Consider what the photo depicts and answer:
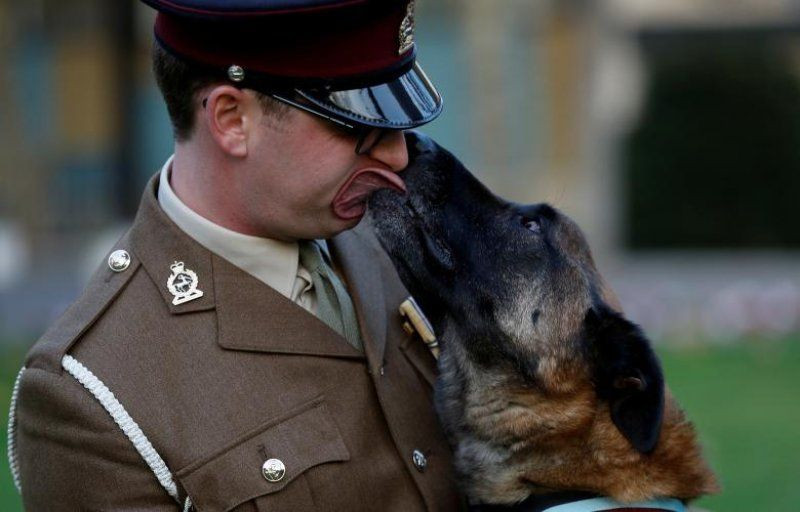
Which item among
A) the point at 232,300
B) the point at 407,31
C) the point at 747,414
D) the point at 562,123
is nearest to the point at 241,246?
the point at 232,300

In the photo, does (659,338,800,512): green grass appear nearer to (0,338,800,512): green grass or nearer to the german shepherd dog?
(0,338,800,512): green grass

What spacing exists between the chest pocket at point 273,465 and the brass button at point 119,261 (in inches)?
20.4

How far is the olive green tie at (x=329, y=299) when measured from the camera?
3557mm

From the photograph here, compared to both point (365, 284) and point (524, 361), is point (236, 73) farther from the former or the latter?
point (524, 361)

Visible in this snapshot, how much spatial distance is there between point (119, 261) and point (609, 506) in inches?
53.6

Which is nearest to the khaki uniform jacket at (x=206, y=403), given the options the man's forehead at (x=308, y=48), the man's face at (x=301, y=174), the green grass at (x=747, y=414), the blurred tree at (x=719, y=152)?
the man's face at (x=301, y=174)

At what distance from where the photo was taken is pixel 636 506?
351cm

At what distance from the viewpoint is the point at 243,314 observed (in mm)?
3350

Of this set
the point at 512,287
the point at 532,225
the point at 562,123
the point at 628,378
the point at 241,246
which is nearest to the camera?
the point at 241,246

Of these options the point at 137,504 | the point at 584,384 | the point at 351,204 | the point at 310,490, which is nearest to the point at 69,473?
the point at 137,504

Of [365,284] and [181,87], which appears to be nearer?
[181,87]

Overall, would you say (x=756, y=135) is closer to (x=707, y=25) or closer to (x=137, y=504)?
(x=707, y=25)

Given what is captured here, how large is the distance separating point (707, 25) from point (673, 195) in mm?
2227

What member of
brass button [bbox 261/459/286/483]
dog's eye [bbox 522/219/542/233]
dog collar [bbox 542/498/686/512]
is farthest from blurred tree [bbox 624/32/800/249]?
brass button [bbox 261/459/286/483]
